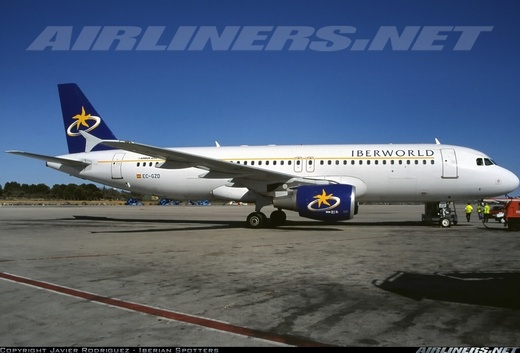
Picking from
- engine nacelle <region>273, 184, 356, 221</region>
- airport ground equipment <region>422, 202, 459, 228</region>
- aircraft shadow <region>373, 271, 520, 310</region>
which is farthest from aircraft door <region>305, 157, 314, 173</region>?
aircraft shadow <region>373, 271, 520, 310</region>

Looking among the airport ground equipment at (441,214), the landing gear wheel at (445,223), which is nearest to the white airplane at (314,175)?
the airport ground equipment at (441,214)

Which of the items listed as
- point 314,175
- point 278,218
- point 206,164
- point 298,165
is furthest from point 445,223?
point 206,164

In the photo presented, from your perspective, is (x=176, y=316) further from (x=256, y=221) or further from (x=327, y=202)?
(x=256, y=221)

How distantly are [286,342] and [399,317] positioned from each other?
1.52 meters

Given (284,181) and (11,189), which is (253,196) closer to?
(284,181)

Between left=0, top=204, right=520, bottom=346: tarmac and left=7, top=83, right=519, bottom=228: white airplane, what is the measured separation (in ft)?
16.3

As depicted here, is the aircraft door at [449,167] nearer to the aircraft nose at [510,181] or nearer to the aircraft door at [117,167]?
the aircraft nose at [510,181]

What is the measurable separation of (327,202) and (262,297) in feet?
31.7

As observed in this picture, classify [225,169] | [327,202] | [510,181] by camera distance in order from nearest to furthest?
[327,202] < [225,169] < [510,181]

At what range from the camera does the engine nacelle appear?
47.5 feet

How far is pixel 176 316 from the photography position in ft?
14.6

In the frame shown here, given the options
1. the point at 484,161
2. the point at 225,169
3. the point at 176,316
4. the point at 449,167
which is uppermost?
the point at 484,161

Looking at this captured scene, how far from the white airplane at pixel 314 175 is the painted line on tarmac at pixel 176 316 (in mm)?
8056

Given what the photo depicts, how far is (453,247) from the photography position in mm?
10375
